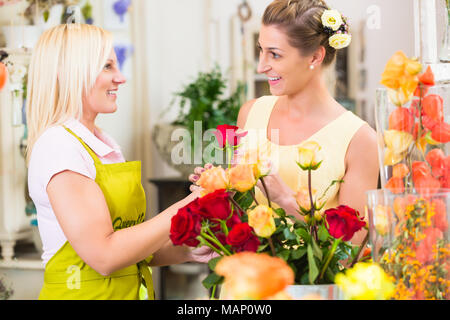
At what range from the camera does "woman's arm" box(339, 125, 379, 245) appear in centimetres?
98

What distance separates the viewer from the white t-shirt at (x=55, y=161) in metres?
0.85

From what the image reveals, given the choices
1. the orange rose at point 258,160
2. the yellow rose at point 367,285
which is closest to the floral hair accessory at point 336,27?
the orange rose at point 258,160

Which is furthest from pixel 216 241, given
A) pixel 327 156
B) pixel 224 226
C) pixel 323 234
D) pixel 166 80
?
pixel 166 80

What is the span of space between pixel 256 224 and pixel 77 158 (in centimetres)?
39

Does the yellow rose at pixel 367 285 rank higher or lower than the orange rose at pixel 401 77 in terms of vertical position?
lower

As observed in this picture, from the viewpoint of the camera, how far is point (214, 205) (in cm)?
62

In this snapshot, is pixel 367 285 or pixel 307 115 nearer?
pixel 367 285

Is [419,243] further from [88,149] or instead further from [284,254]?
[88,149]

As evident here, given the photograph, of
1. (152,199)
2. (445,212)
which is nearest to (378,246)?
(445,212)

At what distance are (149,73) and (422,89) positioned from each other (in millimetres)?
2521

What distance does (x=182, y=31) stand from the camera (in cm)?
317

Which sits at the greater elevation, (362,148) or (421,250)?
(362,148)

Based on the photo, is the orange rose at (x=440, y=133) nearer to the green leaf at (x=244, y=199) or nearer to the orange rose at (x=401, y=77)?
the orange rose at (x=401, y=77)

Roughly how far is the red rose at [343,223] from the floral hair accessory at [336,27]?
1.26 ft
